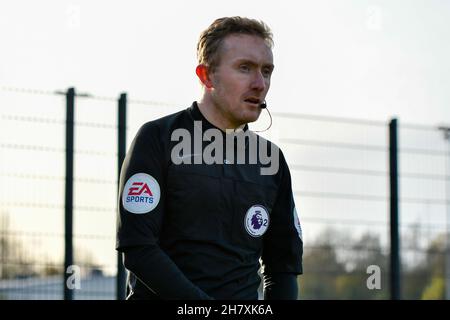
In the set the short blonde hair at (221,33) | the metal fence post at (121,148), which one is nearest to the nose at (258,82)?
the short blonde hair at (221,33)

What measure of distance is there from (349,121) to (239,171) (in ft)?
14.3

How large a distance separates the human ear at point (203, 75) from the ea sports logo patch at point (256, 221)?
0.55 m

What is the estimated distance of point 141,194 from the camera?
12.8ft

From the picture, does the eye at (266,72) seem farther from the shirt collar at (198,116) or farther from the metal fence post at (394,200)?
the metal fence post at (394,200)

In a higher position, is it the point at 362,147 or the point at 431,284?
the point at 362,147

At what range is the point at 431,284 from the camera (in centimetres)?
1084

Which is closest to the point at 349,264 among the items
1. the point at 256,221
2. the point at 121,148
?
the point at 121,148

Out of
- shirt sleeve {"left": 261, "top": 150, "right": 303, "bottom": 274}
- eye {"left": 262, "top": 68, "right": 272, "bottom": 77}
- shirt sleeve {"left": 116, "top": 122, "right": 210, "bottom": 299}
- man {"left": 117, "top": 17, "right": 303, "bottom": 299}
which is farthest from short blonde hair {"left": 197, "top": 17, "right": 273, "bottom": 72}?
shirt sleeve {"left": 261, "top": 150, "right": 303, "bottom": 274}

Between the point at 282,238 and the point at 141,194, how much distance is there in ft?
2.47

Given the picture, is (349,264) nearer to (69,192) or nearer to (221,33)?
(69,192)

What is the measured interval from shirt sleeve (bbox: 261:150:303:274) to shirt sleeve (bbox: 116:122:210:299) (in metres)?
0.58

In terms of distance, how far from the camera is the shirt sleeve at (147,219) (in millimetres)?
3811
